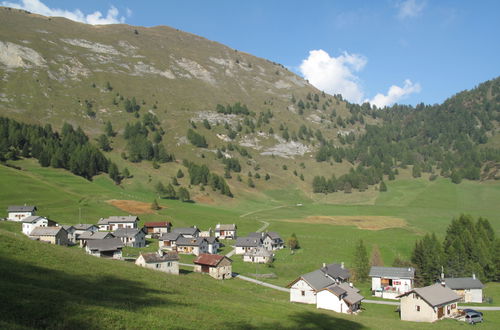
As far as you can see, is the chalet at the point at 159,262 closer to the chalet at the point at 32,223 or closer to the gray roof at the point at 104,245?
the gray roof at the point at 104,245

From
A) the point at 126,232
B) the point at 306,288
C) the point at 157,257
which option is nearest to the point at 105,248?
the point at 157,257

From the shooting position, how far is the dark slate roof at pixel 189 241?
99881 mm

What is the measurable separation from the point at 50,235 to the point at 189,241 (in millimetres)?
32462

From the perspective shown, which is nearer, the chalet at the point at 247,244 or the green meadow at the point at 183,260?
the green meadow at the point at 183,260

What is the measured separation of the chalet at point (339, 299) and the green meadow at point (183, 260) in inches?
128

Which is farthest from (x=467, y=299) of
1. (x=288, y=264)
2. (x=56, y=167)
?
(x=56, y=167)

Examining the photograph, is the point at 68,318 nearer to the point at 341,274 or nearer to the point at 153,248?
the point at 341,274

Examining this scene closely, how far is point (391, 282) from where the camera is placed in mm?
74375

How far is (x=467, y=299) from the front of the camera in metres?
68.8

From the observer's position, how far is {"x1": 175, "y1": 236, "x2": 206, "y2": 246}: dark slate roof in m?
99.9

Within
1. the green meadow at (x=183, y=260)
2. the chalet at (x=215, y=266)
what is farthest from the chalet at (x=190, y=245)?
the chalet at (x=215, y=266)

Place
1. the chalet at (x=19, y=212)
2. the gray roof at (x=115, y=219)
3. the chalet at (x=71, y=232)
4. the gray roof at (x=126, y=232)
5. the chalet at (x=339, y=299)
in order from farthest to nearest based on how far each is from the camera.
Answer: the gray roof at (x=115, y=219) < the chalet at (x=19, y=212) < the gray roof at (x=126, y=232) < the chalet at (x=71, y=232) < the chalet at (x=339, y=299)

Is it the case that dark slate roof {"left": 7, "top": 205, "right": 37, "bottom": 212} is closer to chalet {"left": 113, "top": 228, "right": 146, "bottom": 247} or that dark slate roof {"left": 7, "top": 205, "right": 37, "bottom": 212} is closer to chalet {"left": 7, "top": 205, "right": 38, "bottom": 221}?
chalet {"left": 7, "top": 205, "right": 38, "bottom": 221}

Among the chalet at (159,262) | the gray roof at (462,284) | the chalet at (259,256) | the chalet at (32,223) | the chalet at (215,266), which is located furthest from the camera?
the chalet at (32,223)
